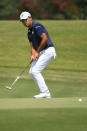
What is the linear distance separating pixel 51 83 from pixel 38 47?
6390 mm

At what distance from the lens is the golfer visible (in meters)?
11.1

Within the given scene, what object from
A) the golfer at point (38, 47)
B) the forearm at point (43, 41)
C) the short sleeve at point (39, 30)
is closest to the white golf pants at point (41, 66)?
the golfer at point (38, 47)

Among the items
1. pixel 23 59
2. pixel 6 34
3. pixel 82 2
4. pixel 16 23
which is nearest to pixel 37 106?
pixel 23 59

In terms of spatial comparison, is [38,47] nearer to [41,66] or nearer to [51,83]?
[41,66]

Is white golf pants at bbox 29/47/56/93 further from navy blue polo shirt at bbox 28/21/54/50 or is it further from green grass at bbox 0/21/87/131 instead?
green grass at bbox 0/21/87/131

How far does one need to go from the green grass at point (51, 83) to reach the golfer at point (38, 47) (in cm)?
47

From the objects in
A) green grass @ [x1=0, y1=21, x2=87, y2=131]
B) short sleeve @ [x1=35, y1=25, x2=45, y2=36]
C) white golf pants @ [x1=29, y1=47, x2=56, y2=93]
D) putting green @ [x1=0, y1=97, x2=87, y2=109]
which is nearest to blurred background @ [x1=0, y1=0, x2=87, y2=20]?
green grass @ [x1=0, y1=21, x2=87, y2=131]

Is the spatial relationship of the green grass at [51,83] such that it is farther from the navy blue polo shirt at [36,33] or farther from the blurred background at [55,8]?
the blurred background at [55,8]

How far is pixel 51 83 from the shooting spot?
17547mm

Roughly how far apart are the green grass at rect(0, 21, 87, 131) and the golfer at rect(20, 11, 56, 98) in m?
0.47

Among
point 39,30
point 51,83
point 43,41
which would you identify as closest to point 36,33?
point 39,30

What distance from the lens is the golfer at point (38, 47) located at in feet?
36.3

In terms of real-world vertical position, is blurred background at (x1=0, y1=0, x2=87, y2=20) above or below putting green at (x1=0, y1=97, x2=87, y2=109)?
below

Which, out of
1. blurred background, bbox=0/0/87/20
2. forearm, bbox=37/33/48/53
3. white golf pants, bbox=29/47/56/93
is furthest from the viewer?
blurred background, bbox=0/0/87/20
